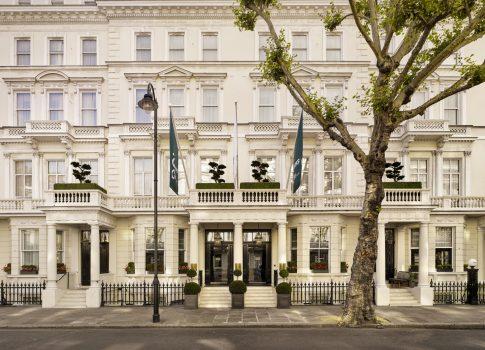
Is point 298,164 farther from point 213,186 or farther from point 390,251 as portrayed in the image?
point 390,251

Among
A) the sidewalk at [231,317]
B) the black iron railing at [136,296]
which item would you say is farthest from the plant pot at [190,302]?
the black iron railing at [136,296]

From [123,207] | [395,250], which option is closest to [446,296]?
[395,250]

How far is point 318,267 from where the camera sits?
22766 mm

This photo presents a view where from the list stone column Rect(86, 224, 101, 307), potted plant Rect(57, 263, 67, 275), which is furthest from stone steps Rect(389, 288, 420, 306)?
potted plant Rect(57, 263, 67, 275)

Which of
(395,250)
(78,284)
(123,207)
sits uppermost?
(123,207)

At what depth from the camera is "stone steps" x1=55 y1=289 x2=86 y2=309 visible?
2011 centimetres

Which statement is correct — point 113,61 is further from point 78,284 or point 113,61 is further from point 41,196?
point 78,284

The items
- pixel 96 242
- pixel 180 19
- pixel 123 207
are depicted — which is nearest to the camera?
pixel 96 242

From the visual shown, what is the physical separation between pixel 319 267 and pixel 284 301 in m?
4.47

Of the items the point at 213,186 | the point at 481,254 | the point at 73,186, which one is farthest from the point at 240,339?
the point at 481,254

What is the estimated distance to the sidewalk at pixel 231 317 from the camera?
50.5 feet

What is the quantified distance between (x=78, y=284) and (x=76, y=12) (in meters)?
16.8

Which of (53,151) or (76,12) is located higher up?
(76,12)

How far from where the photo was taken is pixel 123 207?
23188 millimetres
